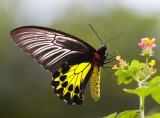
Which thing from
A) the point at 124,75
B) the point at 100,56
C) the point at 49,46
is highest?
the point at 49,46

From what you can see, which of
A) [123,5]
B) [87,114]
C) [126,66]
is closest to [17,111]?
[87,114]

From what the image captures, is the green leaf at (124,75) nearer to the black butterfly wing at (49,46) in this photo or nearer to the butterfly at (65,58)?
the butterfly at (65,58)

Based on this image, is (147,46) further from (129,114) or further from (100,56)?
(100,56)

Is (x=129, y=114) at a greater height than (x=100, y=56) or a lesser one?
lesser

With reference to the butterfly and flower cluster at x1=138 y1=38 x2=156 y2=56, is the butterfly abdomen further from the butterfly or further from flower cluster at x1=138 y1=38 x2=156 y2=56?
flower cluster at x1=138 y1=38 x2=156 y2=56

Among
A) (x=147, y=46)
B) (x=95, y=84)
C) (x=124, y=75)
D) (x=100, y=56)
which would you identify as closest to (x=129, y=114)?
(x=124, y=75)

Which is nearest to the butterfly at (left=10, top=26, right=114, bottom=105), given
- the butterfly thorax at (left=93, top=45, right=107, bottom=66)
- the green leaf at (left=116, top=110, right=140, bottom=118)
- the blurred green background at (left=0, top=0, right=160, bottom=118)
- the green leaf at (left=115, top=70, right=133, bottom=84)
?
the butterfly thorax at (left=93, top=45, right=107, bottom=66)

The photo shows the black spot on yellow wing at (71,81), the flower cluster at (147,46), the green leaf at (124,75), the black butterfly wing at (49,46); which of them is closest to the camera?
the green leaf at (124,75)

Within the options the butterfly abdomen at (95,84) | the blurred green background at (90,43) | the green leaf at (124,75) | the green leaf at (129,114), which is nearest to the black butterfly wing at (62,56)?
the butterfly abdomen at (95,84)
